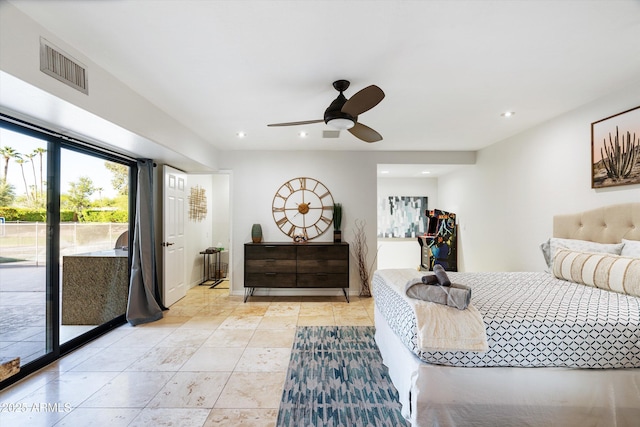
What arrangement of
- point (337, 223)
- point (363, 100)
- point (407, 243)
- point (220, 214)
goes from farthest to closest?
point (407, 243) < point (220, 214) < point (337, 223) < point (363, 100)

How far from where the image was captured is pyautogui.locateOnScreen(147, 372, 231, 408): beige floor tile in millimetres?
2129

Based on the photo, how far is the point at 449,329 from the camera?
68.9 inches

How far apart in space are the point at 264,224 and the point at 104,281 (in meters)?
2.34

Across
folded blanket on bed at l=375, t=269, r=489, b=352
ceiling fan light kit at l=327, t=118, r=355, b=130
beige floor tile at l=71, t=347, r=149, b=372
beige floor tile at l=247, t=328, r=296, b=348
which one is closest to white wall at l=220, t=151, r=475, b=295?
beige floor tile at l=247, t=328, r=296, b=348

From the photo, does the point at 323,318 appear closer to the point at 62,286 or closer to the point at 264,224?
the point at 264,224

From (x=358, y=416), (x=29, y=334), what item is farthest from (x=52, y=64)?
(x=358, y=416)

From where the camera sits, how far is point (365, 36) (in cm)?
191

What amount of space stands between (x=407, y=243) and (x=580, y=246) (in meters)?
4.17

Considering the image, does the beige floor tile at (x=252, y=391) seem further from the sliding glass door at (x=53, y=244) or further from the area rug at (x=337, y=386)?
the sliding glass door at (x=53, y=244)

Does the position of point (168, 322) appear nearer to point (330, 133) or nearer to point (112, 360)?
point (112, 360)

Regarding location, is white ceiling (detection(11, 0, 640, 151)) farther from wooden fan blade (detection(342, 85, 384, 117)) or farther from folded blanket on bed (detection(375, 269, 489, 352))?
folded blanket on bed (detection(375, 269, 489, 352))

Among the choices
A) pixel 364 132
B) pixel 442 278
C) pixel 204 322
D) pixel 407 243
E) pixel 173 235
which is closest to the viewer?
pixel 442 278

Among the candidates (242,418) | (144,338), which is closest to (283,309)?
(144,338)

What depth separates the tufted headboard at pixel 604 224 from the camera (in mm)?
2543
